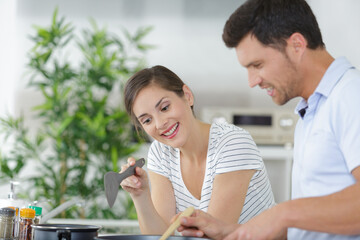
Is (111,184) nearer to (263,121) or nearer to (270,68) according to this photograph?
(270,68)

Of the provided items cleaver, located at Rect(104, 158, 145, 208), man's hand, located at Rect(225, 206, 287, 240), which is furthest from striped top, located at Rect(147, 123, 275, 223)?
man's hand, located at Rect(225, 206, 287, 240)

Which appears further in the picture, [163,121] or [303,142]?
[163,121]

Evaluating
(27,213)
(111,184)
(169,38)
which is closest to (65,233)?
(111,184)

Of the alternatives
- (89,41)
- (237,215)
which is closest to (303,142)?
(237,215)

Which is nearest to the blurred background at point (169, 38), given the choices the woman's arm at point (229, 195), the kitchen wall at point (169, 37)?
the kitchen wall at point (169, 37)

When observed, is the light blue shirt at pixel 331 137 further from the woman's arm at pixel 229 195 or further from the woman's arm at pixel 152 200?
the woman's arm at pixel 152 200

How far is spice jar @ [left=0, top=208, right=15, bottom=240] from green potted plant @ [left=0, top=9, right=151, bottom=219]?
7.59ft

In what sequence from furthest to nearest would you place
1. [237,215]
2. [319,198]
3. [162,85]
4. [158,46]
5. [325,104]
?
[158,46], [162,85], [237,215], [325,104], [319,198]

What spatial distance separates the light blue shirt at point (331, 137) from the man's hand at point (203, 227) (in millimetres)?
177

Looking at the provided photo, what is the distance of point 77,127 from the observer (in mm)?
4094

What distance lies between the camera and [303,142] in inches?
54.7

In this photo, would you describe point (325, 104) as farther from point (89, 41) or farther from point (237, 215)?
point (89, 41)

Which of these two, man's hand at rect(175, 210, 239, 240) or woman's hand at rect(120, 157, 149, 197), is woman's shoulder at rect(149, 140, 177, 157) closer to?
woman's hand at rect(120, 157, 149, 197)

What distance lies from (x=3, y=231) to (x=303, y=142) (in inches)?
37.2
